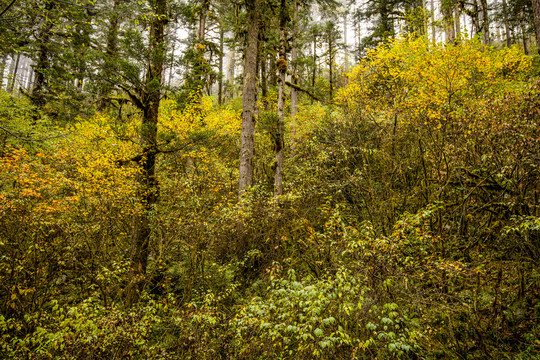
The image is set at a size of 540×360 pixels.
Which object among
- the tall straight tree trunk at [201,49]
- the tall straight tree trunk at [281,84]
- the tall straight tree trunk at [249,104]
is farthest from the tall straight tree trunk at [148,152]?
the tall straight tree trunk at [201,49]

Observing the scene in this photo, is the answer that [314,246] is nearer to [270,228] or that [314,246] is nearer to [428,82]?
[270,228]

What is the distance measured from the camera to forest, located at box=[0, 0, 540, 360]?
13.9ft

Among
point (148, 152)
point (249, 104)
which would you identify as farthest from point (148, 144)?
point (249, 104)

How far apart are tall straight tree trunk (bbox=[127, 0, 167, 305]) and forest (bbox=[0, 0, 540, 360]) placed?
0.06 m

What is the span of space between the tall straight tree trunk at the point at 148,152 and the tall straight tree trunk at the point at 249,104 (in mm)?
2591

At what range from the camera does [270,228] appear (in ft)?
25.6

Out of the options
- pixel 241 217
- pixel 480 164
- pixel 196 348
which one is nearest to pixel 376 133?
pixel 480 164

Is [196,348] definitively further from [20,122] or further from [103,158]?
[20,122]

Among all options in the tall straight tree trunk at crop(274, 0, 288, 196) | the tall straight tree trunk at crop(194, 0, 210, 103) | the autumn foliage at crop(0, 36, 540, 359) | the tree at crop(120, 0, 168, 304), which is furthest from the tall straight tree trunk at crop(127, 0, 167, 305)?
the tall straight tree trunk at crop(194, 0, 210, 103)

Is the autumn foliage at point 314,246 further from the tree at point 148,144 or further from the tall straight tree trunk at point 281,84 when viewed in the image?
the tall straight tree trunk at point 281,84

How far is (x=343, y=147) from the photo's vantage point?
25.2ft

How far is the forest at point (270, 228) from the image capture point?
13.9 ft

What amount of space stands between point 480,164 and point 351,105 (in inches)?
181

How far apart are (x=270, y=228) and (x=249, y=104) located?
4.13 m
